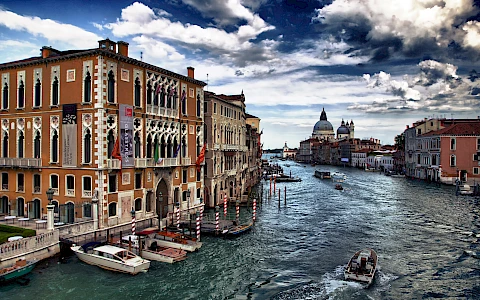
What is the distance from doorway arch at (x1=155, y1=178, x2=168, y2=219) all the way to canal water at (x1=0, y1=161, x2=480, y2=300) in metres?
4.56

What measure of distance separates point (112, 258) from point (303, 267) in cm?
998

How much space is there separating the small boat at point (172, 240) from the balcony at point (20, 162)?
8.37 m

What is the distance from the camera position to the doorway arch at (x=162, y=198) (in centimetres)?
2820

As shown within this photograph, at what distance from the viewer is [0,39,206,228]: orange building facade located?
23.2 metres

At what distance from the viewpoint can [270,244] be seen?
86.1 ft

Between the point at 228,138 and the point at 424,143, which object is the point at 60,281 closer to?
the point at 228,138

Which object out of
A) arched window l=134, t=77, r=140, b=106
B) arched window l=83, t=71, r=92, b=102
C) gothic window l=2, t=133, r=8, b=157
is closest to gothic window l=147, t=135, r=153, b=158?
arched window l=134, t=77, r=140, b=106

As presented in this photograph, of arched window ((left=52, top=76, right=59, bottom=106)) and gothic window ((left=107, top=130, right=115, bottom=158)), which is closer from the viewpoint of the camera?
gothic window ((left=107, top=130, right=115, bottom=158))

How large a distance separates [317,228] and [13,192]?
22437 millimetres

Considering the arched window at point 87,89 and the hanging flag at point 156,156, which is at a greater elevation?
the arched window at point 87,89

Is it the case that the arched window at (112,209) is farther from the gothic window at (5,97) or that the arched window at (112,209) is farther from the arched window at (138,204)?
the gothic window at (5,97)

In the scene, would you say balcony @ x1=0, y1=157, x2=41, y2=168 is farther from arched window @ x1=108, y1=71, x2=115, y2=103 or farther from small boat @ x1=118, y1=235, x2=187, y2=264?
small boat @ x1=118, y1=235, x2=187, y2=264

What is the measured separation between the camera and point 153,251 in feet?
71.6

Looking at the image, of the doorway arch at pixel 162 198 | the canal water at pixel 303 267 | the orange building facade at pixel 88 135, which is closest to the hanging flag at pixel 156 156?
the orange building facade at pixel 88 135
